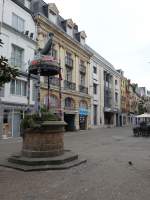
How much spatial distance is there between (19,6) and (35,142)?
18.7 metres

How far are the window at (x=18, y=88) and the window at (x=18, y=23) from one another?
4960 millimetres

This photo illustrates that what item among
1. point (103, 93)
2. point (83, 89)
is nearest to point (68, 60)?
point (83, 89)

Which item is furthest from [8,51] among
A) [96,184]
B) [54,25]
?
[96,184]

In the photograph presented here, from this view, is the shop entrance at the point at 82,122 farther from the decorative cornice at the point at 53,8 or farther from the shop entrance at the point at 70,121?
the decorative cornice at the point at 53,8

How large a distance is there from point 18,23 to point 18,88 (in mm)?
6121

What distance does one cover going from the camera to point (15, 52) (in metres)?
23.9

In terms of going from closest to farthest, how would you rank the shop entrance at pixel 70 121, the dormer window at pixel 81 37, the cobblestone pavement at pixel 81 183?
the cobblestone pavement at pixel 81 183, the shop entrance at pixel 70 121, the dormer window at pixel 81 37

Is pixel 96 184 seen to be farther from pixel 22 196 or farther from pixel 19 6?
pixel 19 6

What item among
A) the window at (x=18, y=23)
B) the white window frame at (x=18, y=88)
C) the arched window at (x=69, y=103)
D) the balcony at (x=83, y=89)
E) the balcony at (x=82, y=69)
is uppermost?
the window at (x=18, y=23)

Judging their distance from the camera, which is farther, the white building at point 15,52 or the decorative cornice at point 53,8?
the decorative cornice at point 53,8

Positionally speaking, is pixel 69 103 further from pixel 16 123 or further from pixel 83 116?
pixel 16 123

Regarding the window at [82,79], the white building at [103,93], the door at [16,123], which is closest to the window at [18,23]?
the door at [16,123]

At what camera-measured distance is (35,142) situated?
362 inches

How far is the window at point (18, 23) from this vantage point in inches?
933
